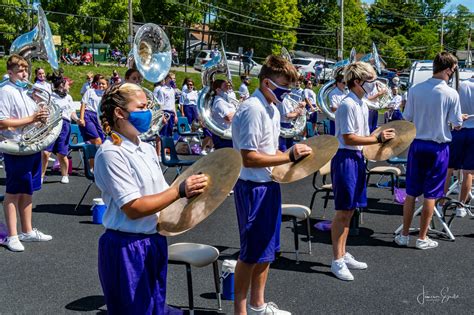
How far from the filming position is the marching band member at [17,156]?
5383 millimetres

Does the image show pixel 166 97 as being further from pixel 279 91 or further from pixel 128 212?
pixel 128 212

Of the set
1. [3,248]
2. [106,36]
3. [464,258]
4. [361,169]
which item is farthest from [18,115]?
[106,36]

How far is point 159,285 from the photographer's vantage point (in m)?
2.78

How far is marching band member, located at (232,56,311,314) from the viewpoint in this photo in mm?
3666

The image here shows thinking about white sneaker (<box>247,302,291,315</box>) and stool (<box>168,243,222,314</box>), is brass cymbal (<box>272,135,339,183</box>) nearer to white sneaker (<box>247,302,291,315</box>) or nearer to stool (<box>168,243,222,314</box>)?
stool (<box>168,243,222,314</box>)

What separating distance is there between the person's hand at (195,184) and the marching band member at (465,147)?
5.24 m

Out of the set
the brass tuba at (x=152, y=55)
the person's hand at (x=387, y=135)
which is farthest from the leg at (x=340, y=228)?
the brass tuba at (x=152, y=55)

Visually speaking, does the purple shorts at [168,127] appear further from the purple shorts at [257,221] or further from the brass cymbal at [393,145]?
the purple shorts at [257,221]

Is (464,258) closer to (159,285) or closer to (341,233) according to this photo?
(341,233)

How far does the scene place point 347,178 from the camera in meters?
4.96

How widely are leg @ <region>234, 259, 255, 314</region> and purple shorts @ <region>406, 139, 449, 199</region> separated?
99.2 inches

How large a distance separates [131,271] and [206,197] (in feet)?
1.55
